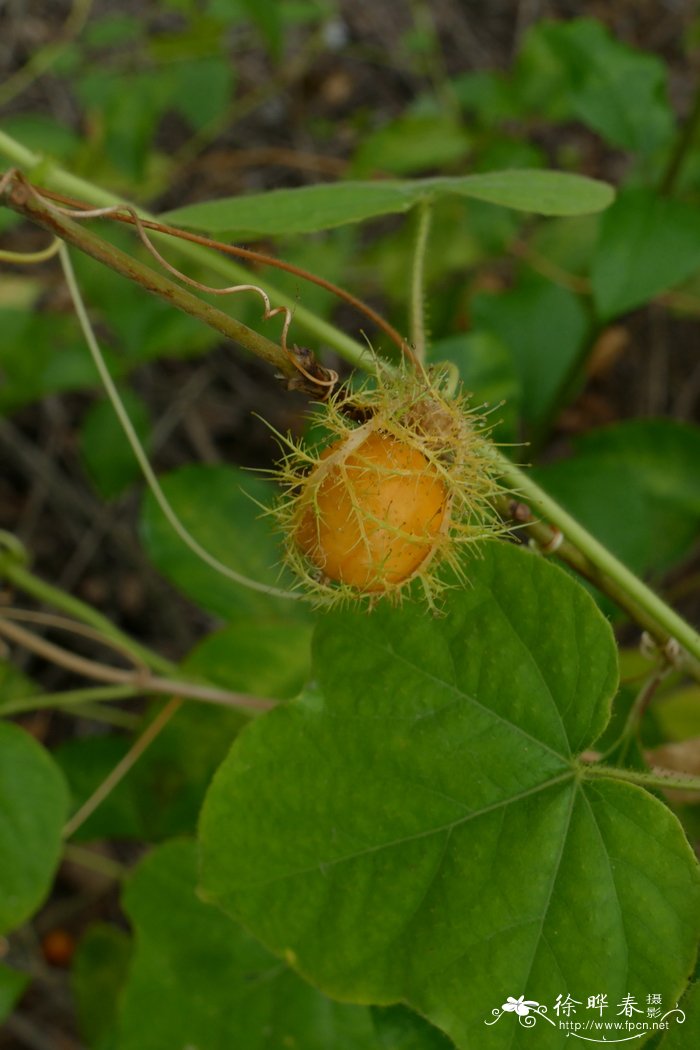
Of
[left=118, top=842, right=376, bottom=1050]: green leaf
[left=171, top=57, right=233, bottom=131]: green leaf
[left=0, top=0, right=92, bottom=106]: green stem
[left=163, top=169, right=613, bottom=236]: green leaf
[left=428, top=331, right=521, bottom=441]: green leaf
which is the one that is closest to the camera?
[left=163, top=169, right=613, bottom=236]: green leaf

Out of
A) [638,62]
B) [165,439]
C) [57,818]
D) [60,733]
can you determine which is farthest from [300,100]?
[57,818]

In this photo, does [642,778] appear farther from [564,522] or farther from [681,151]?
[681,151]

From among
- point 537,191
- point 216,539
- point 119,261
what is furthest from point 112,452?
point 119,261

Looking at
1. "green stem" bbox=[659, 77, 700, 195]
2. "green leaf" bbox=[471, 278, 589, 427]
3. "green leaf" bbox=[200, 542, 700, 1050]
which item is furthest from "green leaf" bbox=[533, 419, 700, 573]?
"green leaf" bbox=[200, 542, 700, 1050]

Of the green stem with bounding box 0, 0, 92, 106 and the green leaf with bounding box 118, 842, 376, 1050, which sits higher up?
the green stem with bounding box 0, 0, 92, 106

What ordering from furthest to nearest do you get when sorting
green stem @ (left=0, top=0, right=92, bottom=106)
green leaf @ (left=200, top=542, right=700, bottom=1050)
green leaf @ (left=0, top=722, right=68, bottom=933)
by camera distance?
green stem @ (left=0, top=0, right=92, bottom=106), green leaf @ (left=0, top=722, right=68, bottom=933), green leaf @ (left=200, top=542, right=700, bottom=1050)

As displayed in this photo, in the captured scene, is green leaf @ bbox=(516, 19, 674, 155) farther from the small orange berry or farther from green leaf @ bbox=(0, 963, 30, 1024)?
green leaf @ bbox=(0, 963, 30, 1024)

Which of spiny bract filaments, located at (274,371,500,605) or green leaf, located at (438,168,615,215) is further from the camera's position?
green leaf, located at (438,168,615,215)

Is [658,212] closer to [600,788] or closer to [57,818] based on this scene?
[600,788]
